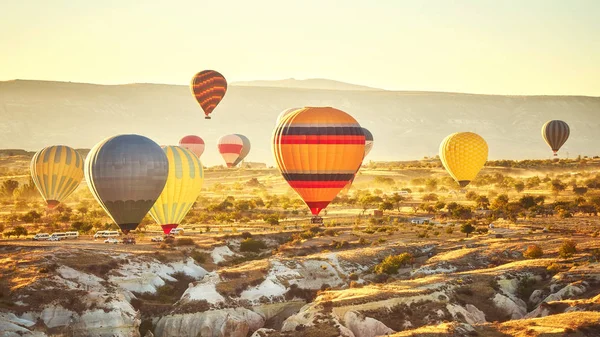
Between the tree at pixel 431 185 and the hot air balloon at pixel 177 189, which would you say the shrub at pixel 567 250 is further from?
the tree at pixel 431 185

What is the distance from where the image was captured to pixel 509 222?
8350 cm

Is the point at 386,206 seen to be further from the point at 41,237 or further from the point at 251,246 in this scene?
the point at 41,237

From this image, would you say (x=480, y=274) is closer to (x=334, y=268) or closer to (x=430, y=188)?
(x=334, y=268)

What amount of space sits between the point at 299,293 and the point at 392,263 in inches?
344

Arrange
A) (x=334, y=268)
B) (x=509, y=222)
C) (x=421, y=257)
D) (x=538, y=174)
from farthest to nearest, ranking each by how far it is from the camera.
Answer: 1. (x=538, y=174)
2. (x=509, y=222)
3. (x=421, y=257)
4. (x=334, y=268)

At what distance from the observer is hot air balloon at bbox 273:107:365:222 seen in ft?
216

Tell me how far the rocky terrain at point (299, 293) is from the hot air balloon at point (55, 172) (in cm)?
2727

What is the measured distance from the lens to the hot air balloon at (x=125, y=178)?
61750 mm

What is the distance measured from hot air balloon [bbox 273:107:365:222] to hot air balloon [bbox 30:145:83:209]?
3090 centimetres

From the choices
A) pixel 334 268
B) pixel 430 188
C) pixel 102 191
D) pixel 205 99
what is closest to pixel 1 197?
pixel 205 99

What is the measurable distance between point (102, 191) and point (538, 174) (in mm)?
108277

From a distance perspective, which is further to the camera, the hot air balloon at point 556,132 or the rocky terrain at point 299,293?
the hot air balloon at point 556,132

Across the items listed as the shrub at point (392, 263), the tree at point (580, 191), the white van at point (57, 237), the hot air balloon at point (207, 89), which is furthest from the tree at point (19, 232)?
the tree at point (580, 191)

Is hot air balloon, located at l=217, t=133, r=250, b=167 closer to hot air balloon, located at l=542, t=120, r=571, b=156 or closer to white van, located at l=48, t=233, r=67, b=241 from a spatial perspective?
hot air balloon, located at l=542, t=120, r=571, b=156
